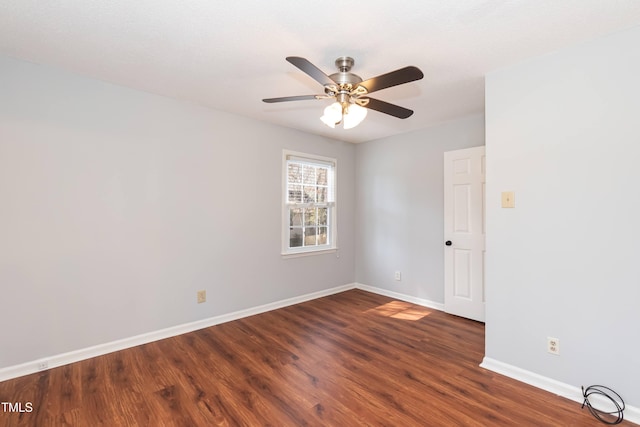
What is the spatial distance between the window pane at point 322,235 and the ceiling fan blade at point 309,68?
272cm

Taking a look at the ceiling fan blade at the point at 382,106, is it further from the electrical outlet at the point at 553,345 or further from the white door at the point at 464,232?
the electrical outlet at the point at 553,345

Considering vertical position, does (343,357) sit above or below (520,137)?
below

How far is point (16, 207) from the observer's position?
217 centimetres

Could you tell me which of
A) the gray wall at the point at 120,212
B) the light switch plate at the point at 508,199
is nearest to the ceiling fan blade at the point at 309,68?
the light switch plate at the point at 508,199

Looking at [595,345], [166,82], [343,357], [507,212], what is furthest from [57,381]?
[595,345]

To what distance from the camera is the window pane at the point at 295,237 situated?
12.9 feet

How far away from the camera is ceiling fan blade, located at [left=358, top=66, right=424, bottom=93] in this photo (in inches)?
61.0

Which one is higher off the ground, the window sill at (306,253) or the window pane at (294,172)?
the window pane at (294,172)

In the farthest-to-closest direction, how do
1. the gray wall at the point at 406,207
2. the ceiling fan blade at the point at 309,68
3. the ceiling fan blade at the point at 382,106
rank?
1. the gray wall at the point at 406,207
2. the ceiling fan blade at the point at 382,106
3. the ceiling fan blade at the point at 309,68

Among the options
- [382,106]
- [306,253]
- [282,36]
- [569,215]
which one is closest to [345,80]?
[382,106]

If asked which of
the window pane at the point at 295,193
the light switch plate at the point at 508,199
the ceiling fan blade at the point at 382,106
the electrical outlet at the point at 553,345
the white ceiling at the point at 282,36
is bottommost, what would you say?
the electrical outlet at the point at 553,345

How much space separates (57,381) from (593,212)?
381cm

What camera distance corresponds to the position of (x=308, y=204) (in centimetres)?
407

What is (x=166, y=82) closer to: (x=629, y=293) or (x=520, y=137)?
(x=520, y=137)
